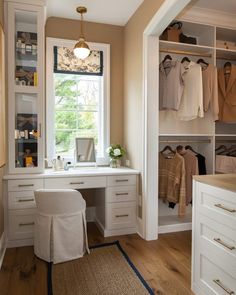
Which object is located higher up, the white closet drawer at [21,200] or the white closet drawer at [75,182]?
the white closet drawer at [75,182]

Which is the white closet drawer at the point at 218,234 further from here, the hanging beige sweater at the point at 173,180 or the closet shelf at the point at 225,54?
the closet shelf at the point at 225,54

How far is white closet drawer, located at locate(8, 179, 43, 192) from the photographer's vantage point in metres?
2.68

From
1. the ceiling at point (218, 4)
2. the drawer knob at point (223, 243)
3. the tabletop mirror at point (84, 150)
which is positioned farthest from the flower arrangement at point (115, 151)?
the ceiling at point (218, 4)

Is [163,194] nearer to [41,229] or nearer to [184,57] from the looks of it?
[41,229]

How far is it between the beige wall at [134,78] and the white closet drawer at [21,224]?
1407 millimetres

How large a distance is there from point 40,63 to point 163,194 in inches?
85.9

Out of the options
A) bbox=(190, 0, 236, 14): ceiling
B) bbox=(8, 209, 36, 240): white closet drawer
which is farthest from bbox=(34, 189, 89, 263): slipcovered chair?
Answer: bbox=(190, 0, 236, 14): ceiling

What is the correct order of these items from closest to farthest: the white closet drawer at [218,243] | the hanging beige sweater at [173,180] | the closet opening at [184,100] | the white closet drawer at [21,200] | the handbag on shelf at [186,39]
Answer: the white closet drawer at [218,243]
the white closet drawer at [21,200]
the closet opening at [184,100]
the hanging beige sweater at [173,180]
the handbag on shelf at [186,39]

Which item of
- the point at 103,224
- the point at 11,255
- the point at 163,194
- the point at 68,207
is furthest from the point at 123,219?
the point at 11,255

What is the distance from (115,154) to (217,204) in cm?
183

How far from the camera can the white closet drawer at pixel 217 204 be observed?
155 cm

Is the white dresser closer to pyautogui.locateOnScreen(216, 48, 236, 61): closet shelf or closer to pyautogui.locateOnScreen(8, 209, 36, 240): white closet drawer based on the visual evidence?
pyautogui.locateOnScreen(8, 209, 36, 240): white closet drawer

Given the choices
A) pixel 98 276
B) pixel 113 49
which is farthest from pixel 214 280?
pixel 113 49

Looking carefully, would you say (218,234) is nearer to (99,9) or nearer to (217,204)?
(217,204)
